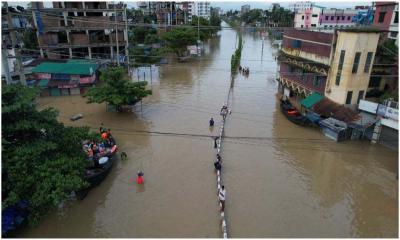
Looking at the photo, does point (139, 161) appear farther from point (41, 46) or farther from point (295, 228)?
point (41, 46)

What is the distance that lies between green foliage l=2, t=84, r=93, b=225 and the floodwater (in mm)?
2748

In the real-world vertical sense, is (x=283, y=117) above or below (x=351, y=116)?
below

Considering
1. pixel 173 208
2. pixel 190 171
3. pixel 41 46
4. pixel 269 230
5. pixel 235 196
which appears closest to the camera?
pixel 269 230

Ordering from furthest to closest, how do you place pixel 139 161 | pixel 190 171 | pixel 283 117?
pixel 283 117 < pixel 139 161 < pixel 190 171

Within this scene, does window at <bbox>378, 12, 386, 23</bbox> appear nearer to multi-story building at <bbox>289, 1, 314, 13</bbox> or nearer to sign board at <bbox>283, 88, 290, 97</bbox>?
sign board at <bbox>283, 88, 290, 97</bbox>

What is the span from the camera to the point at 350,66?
20.4m

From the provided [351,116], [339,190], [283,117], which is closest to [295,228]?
[339,190]

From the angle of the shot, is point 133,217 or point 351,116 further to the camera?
point 351,116

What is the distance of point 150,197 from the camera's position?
1440cm

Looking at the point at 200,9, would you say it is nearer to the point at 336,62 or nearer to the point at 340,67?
the point at 336,62

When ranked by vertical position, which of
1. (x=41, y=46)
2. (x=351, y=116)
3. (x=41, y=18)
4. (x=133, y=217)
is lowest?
(x=133, y=217)

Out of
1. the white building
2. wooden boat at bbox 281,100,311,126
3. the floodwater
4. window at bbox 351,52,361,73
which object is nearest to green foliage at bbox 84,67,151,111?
the floodwater

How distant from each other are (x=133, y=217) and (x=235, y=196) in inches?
199

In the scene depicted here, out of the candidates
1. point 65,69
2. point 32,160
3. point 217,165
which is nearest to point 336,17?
point 65,69
